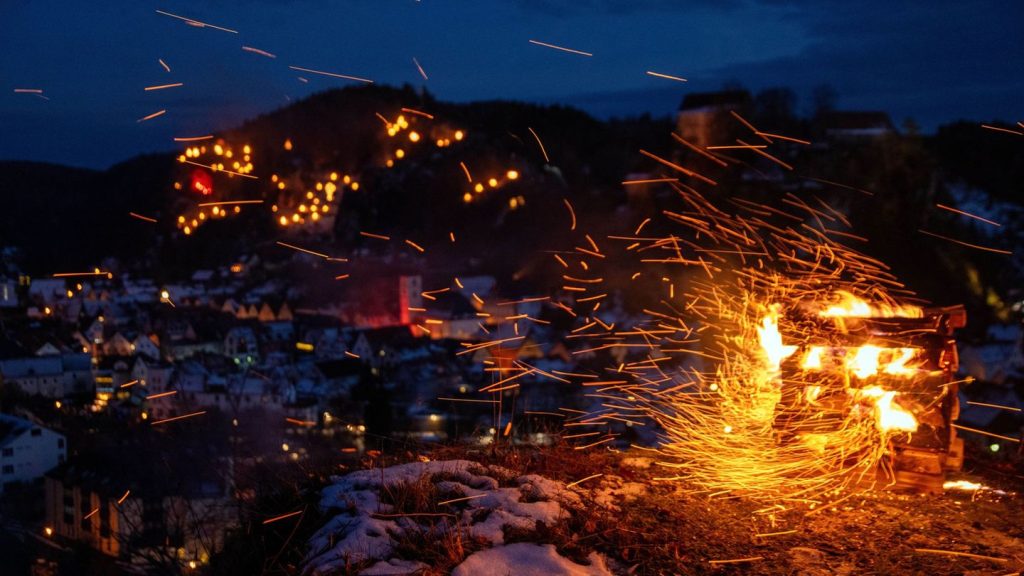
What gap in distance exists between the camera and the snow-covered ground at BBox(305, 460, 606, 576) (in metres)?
3.38

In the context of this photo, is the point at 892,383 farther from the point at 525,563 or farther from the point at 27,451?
the point at 27,451

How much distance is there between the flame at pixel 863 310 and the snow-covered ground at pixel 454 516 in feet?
7.29

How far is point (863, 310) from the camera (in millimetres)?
5176

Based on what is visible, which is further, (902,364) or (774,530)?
(902,364)

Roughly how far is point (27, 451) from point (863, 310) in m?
15.9

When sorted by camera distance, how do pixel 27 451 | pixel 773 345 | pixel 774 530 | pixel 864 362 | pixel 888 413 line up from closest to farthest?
pixel 774 530, pixel 888 413, pixel 864 362, pixel 773 345, pixel 27 451

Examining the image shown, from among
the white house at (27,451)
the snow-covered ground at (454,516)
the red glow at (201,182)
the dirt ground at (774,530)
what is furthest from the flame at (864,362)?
the white house at (27,451)

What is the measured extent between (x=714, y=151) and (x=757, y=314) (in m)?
33.6

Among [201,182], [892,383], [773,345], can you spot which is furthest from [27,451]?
[892,383]

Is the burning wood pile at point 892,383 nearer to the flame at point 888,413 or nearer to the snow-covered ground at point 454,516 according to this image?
the flame at point 888,413

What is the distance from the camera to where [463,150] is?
2667 inches

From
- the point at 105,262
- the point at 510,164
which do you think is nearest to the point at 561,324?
the point at 105,262

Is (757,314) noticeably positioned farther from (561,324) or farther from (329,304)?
(329,304)

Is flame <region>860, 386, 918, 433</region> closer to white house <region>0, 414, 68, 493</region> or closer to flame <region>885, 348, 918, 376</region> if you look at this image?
flame <region>885, 348, 918, 376</region>
